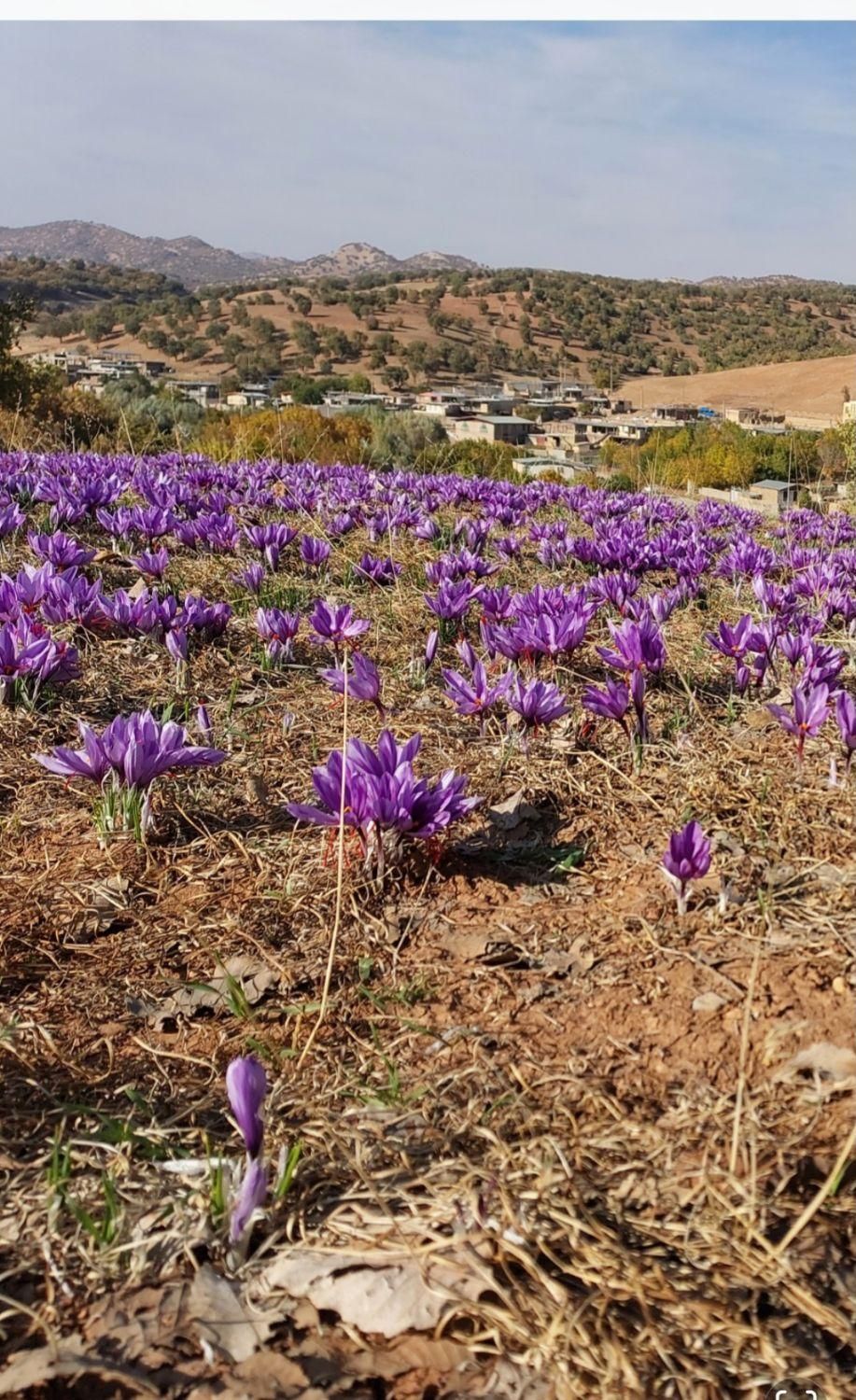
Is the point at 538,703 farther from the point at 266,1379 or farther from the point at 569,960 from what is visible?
the point at 266,1379

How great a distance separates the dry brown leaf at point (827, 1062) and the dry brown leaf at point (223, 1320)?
82 cm

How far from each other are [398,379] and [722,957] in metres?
72.0

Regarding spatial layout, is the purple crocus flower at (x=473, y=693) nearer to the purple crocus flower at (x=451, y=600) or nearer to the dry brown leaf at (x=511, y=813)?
the dry brown leaf at (x=511, y=813)

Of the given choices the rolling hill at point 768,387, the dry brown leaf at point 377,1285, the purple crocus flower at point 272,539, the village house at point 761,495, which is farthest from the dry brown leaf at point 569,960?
the rolling hill at point 768,387

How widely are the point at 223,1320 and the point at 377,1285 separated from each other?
0.58 feet

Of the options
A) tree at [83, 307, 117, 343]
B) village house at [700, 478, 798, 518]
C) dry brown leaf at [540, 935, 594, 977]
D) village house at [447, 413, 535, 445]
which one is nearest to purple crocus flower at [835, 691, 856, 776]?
dry brown leaf at [540, 935, 594, 977]

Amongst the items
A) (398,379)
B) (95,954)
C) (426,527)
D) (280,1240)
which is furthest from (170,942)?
(398,379)

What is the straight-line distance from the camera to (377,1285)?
46.6 inches

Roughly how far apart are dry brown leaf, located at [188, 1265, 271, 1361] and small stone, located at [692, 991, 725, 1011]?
0.83 metres

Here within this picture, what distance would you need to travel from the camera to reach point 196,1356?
110 cm

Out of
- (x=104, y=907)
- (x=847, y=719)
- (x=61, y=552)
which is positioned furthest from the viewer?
(x=61, y=552)

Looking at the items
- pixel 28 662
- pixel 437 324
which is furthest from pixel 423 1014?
→ pixel 437 324

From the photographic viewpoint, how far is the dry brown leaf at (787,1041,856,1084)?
4.82 ft

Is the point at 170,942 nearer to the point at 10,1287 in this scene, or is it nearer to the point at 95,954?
the point at 95,954
